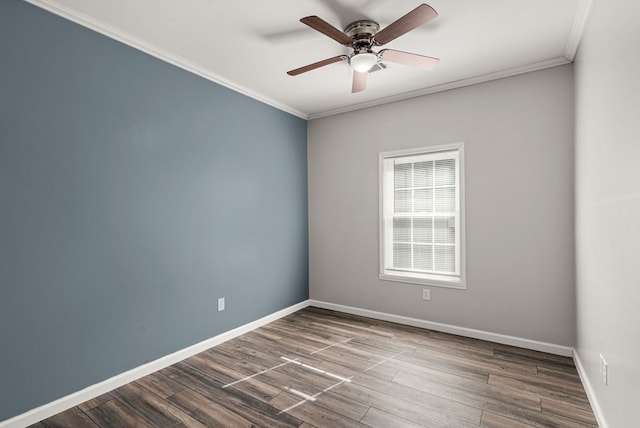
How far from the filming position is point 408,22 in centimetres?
196

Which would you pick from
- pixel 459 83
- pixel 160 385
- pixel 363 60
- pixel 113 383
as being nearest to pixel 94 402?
pixel 113 383

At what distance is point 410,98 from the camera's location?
3721 mm

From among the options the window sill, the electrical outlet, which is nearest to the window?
the window sill

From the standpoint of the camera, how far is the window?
3.52m

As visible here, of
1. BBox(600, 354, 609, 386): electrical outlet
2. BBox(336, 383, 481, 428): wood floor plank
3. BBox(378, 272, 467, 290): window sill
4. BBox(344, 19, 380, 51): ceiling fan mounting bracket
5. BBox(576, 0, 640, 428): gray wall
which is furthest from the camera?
BBox(378, 272, 467, 290): window sill

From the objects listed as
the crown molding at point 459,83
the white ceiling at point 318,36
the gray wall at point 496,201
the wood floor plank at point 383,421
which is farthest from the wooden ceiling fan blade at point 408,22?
the wood floor plank at point 383,421

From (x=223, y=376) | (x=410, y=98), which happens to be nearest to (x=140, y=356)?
(x=223, y=376)

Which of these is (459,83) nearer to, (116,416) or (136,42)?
(136,42)

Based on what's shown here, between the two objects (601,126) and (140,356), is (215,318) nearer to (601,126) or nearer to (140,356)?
(140,356)

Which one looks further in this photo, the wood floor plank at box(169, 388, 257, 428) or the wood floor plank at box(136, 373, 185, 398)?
the wood floor plank at box(136, 373, 185, 398)

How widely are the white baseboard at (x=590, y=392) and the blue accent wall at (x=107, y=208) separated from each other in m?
3.04

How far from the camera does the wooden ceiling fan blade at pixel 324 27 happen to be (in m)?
1.91

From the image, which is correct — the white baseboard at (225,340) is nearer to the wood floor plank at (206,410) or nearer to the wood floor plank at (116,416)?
the wood floor plank at (116,416)

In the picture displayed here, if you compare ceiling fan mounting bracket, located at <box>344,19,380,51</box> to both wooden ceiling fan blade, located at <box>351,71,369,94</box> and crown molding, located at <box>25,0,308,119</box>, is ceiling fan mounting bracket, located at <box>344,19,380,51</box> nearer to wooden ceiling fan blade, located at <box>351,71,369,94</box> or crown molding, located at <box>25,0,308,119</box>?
wooden ceiling fan blade, located at <box>351,71,369,94</box>
